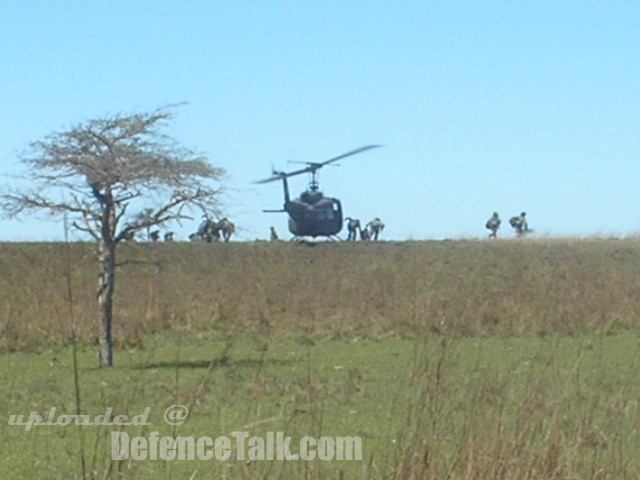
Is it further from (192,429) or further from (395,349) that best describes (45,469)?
(395,349)

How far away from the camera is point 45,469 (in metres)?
8.77

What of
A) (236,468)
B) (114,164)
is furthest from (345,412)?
(114,164)

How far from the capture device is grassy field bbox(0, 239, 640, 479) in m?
5.75

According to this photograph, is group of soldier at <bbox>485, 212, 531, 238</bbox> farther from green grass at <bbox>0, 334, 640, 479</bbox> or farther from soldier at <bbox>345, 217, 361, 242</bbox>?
green grass at <bbox>0, 334, 640, 479</bbox>

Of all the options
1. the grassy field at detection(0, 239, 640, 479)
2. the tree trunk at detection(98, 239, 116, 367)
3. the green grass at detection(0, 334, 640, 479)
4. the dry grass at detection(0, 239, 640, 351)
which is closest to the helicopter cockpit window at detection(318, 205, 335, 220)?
the dry grass at detection(0, 239, 640, 351)

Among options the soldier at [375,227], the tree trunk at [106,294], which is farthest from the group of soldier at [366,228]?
the tree trunk at [106,294]

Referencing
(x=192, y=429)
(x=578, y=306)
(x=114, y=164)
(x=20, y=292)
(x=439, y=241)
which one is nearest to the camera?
(x=192, y=429)

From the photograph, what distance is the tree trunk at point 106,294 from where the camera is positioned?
19014 mm

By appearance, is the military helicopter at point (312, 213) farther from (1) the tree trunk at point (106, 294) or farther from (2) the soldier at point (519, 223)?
(1) the tree trunk at point (106, 294)

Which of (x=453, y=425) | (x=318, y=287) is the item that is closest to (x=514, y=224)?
(x=318, y=287)

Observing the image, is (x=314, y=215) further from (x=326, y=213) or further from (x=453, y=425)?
(x=453, y=425)

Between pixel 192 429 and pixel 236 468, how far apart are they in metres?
2.92

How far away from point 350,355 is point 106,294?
467 cm

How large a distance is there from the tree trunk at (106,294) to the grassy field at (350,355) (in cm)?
43
